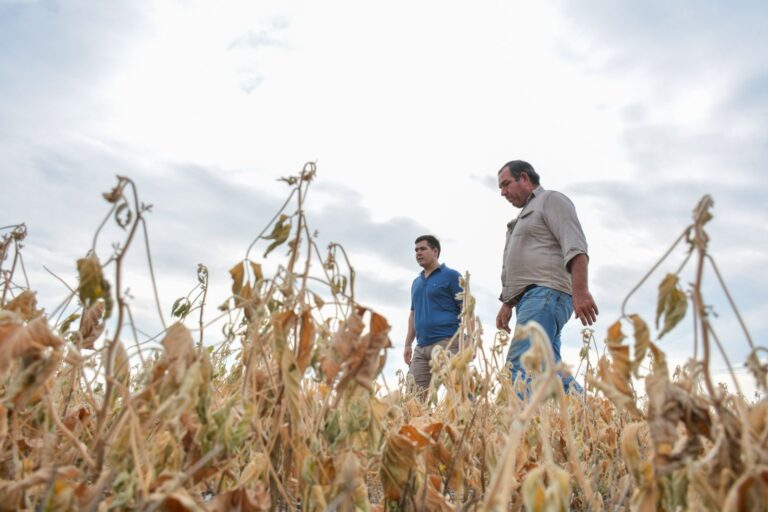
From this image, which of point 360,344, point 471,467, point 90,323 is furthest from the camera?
point 471,467

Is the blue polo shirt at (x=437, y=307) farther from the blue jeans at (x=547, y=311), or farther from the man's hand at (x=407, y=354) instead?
the blue jeans at (x=547, y=311)

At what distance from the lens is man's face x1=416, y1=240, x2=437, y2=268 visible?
511cm

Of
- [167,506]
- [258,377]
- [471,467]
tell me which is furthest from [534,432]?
[167,506]

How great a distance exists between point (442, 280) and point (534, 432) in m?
3.38

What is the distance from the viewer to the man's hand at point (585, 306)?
2.92m

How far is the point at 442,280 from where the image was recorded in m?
4.94

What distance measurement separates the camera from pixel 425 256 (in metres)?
5.11

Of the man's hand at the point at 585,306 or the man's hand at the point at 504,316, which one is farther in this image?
the man's hand at the point at 504,316

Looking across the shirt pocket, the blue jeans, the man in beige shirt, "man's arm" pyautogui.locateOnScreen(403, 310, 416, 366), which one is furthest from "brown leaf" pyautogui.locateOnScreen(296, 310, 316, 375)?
"man's arm" pyautogui.locateOnScreen(403, 310, 416, 366)

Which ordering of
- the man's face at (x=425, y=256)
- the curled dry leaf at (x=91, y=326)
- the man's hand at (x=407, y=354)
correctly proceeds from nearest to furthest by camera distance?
the curled dry leaf at (x=91, y=326), the man's face at (x=425, y=256), the man's hand at (x=407, y=354)

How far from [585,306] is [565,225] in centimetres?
49

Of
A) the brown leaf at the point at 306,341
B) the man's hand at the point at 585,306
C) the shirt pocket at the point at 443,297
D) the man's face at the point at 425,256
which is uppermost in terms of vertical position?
the man's face at the point at 425,256

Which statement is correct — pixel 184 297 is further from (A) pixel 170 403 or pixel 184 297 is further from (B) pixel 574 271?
A: (B) pixel 574 271

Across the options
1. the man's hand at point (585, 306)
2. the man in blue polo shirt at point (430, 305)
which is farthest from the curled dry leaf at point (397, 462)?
the man in blue polo shirt at point (430, 305)
